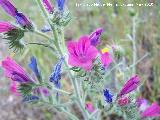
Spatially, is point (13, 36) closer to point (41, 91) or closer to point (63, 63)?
point (63, 63)

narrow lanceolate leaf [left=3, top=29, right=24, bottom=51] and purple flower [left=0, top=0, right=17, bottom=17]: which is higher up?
purple flower [left=0, top=0, right=17, bottom=17]

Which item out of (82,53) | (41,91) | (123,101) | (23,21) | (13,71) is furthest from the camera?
(41,91)

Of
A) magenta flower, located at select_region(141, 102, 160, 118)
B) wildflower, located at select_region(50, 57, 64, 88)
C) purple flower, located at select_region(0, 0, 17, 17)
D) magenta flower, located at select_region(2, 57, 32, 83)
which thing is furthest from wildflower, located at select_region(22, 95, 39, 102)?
magenta flower, located at select_region(141, 102, 160, 118)

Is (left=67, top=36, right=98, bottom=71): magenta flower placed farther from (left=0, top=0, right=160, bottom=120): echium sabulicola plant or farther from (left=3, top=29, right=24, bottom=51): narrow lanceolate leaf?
(left=3, top=29, right=24, bottom=51): narrow lanceolate leaf

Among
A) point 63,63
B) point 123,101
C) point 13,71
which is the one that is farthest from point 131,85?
point 13,71

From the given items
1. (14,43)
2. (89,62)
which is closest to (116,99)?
(89,62)

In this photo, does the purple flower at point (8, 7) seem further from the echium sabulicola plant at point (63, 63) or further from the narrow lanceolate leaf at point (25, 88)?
the narrow lanceolate leaf at point (25, 88)

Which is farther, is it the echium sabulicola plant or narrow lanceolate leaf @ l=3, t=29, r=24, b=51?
narrow lanceolate leaf @ l=3, t=29, r=24, b=51
